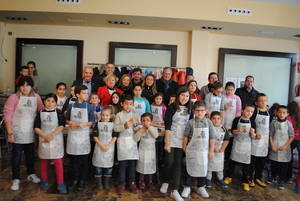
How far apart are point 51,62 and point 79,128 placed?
3092 mm

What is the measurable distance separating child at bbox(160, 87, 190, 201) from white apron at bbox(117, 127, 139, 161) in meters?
0.35

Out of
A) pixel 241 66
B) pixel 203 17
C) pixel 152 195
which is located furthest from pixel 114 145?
pixel 241 66

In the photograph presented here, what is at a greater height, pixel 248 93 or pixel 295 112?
pixel 248 93

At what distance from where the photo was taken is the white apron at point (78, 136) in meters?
2.40

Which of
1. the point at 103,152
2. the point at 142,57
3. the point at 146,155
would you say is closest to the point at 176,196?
the point at 146,155

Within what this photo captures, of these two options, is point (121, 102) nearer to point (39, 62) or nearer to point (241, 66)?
point (39, 62)

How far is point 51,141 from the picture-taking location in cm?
237

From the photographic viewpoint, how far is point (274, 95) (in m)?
5.36

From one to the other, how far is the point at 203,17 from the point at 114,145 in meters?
2.78

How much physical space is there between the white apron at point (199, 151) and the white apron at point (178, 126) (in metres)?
0.14

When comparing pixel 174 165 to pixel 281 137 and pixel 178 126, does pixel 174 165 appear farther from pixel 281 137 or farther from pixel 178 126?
pixel 281 137

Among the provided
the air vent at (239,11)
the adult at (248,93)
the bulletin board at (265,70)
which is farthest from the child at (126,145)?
the bulletin board at (265,70)

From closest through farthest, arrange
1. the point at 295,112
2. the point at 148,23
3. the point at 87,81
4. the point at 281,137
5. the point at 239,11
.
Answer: the point at 281,137 → the point at 295,112 → the point at 87,81 → the point at 239,11 → the point at 148,23

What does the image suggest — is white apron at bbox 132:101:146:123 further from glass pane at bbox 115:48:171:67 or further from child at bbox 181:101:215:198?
glass pane at bbox 115:48:171:67
